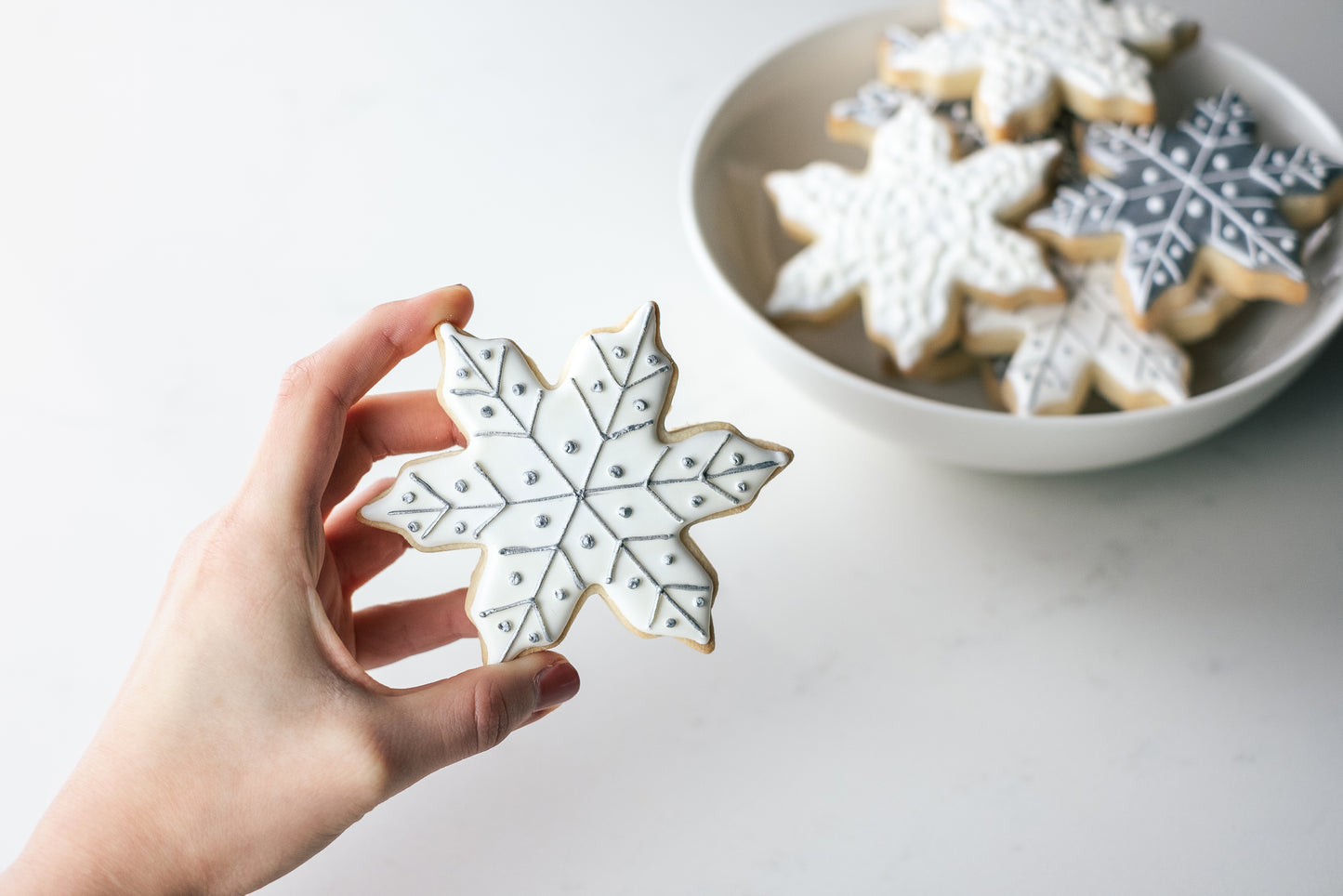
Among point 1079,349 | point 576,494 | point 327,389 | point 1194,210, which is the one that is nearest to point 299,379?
point 327,389

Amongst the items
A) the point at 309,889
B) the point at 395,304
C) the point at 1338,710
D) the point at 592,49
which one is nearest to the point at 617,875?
the point at 309,889

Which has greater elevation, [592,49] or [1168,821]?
[592,49]

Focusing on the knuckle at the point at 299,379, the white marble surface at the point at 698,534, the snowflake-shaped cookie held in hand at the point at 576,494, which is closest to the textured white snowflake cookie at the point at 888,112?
the white marble surface at the point at 698,534

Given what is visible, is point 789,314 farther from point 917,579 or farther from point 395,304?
point 395,304

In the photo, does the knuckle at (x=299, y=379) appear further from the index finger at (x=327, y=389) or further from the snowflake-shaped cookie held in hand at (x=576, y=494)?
the snowflake-shaped cookie held in hand at (x=576, y=494)

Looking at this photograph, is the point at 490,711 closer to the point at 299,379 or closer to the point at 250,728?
the point at 250,728

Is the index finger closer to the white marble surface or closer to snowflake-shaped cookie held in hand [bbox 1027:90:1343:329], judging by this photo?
the white marble surface
